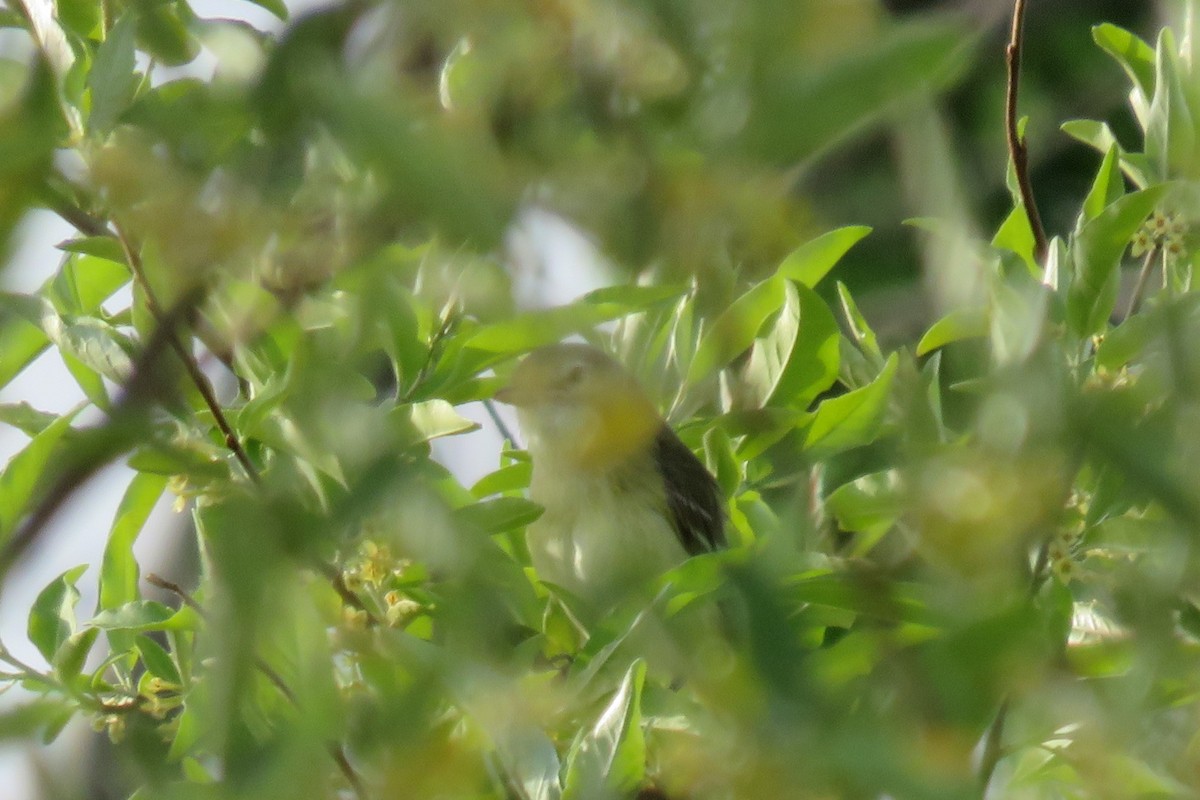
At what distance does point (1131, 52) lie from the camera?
2.67 m

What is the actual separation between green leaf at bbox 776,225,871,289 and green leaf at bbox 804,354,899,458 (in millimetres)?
196

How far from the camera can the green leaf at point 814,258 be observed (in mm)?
2242

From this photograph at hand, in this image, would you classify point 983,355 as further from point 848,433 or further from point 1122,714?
point 848,433

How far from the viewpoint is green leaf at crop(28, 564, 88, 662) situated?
2.50m

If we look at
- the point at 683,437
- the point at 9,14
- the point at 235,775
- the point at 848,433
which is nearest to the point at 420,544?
the point at 235,775

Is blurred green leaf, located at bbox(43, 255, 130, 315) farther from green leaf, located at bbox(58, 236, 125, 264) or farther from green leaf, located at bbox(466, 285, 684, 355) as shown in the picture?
green leaf, located at bbox(466, 285, 684, 355)

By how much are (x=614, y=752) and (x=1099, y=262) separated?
3.11 ft

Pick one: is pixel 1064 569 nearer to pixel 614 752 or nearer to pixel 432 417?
pixel 614 752

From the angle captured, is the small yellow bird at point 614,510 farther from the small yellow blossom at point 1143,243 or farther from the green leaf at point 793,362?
the small yellow blossom at point 1143,243

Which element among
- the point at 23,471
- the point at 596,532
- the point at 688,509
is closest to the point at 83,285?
the point at 23,471

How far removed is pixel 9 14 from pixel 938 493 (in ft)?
4.16

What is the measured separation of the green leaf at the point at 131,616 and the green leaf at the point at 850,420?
0.98 m

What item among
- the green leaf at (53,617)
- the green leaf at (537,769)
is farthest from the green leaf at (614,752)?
the green leaf at (53,617)

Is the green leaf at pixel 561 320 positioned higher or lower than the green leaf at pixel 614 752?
higher
